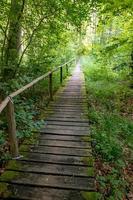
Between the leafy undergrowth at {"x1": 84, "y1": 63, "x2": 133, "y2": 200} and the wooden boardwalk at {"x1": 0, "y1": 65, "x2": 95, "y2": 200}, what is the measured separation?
0.32 m

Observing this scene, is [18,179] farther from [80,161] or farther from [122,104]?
[122,104]

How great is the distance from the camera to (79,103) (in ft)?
34.3

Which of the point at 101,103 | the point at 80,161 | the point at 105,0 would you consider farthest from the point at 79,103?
the point at 80,161

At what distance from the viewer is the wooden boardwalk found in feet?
13.5

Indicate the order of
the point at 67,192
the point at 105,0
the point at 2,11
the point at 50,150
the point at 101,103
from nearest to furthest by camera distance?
the point at 67,192 → the point at 50,150 → the point at 2,11 → the point at 105,0 → the point at 101,103

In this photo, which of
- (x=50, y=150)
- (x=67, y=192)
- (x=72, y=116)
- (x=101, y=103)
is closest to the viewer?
(x=67, y=192)

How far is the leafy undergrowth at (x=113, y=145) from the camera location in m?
5.04

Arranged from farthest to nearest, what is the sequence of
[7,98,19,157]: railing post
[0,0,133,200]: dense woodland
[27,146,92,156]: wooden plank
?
[0,0,133,200]: dense woodland → [27,146,92,156]: wooden plank → [7,98,19,157]: railing post

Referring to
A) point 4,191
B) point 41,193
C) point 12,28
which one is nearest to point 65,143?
point 41,193

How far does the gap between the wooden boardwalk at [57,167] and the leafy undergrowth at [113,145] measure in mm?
316

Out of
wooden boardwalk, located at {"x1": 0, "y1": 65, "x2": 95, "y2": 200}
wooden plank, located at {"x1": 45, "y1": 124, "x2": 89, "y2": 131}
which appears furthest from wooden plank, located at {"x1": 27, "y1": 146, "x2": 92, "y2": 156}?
wooden plank, located at {"x1": 45, "y1": 124, "x2": 89, "y2": 131}

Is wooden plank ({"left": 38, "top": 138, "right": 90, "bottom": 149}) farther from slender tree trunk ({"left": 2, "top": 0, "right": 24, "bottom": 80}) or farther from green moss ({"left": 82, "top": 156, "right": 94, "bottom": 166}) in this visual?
slender tree trunk ({"left": 2, "top": 0, "right": 24, "bottom": 80})

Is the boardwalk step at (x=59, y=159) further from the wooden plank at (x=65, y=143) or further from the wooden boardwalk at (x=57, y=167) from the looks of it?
the wooden plank at (x=65, y=143)

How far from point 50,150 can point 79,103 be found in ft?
A: 16.3
